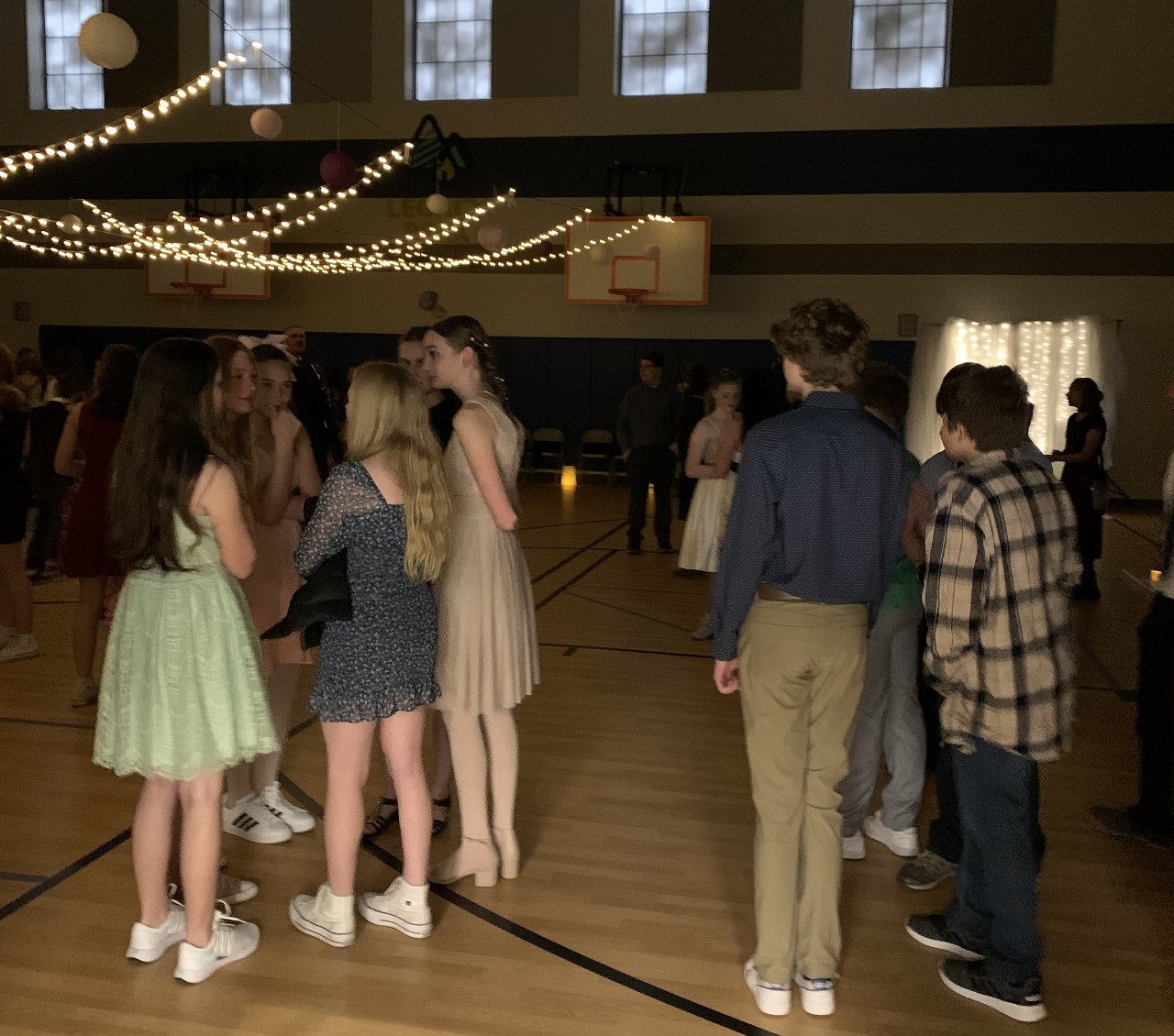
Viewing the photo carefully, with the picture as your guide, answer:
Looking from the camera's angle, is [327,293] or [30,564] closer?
[30,564]

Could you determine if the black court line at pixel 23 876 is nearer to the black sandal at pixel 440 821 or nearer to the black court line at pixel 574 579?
the black sandal at pixel 440 821

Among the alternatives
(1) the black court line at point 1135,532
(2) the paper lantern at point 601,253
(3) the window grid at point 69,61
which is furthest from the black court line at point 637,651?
(3) the window grid at point 69,61

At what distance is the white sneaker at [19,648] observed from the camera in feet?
17.3

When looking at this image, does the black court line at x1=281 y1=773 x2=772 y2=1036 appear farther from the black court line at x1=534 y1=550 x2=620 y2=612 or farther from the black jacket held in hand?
the black court line at x1=534 y1=550 x2=620 y2=612

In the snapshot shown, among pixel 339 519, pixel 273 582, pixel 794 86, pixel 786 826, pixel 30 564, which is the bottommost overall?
pixel 30 564

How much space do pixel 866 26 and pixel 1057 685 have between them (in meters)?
11.9

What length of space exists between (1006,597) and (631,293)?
35.6 ft

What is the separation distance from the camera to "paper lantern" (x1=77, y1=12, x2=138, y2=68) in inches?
184

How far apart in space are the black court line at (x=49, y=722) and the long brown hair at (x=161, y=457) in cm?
230

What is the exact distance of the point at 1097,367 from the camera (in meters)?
12.4

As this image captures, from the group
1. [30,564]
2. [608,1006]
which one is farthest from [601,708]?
[30,564]

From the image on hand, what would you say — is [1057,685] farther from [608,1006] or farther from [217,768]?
[217,768]

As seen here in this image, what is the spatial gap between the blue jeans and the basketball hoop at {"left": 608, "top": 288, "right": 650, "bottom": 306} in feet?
35.3

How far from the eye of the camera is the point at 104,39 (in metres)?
4.68
